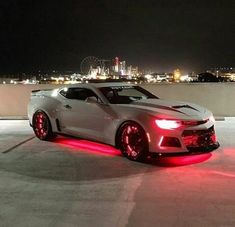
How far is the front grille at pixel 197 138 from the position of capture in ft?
26.9

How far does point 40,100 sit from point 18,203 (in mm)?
5024

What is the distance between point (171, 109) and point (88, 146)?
2.23 metres

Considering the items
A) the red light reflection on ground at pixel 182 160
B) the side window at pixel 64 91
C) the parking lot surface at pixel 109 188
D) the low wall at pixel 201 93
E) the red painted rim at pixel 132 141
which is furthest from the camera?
the low wall at pixel 201 93

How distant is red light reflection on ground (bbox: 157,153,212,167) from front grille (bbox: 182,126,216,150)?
30 centimetres

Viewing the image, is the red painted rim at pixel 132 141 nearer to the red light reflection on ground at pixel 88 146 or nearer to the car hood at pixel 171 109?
the car hood at pixel 171 109

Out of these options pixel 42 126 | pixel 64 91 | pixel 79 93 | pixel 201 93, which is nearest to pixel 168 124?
pixel 79 93

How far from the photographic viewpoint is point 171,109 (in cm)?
862

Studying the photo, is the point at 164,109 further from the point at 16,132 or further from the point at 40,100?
the point at 16,132

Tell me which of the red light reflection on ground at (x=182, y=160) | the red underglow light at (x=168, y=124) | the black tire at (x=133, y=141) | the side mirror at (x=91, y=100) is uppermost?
the side mirror at (x=91, y=100)

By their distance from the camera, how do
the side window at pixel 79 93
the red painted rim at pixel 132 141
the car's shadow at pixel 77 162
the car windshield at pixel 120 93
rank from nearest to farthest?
the car's shadow at pixel 77 162, the red painted rim at pixel 132 141, the car windshield at pixel 120 93, the side window at pixel 79 93

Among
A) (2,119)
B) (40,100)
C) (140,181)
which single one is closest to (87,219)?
(140,181)

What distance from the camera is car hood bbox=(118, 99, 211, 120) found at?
27.5 feet

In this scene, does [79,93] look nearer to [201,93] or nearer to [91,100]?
[91,100]

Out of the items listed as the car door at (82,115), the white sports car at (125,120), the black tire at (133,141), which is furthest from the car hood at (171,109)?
the car door at (82,115)
